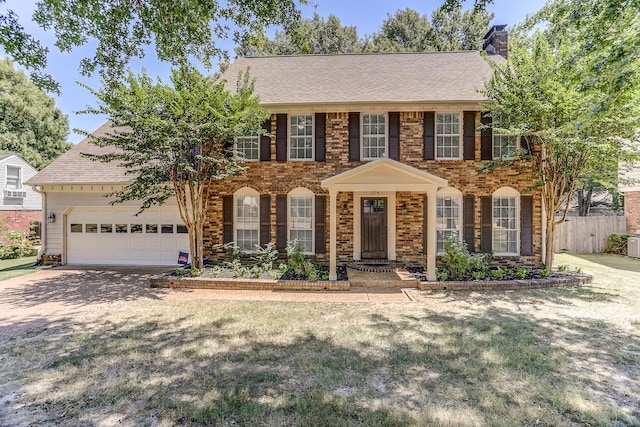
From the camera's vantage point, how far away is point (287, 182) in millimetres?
10414

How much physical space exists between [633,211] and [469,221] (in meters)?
10.2

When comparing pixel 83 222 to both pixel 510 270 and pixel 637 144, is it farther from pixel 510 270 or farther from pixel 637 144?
pixel 637 144

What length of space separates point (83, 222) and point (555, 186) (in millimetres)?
15294

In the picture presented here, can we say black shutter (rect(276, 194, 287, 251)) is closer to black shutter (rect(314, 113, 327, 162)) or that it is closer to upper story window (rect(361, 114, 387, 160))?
black shutter (rect(314, 113, 327, 162))

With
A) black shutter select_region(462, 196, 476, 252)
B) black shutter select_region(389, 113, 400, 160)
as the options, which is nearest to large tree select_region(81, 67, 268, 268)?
black shutter select_region(389, 113, 400, 160)

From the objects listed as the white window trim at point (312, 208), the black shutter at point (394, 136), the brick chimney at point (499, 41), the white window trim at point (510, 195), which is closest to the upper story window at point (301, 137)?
the white window trim at point (312, 208)

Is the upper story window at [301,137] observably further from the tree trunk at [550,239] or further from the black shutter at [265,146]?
the tree trunk at [550,239]

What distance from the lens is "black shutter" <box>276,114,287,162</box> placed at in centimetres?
1044

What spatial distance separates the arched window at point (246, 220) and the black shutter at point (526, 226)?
27.3 ft

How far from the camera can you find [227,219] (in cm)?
1053

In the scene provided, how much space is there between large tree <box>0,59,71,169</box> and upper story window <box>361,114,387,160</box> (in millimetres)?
28387

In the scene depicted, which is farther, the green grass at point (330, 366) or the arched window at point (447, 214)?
the arched window at point (447, 214)

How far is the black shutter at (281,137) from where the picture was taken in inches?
411

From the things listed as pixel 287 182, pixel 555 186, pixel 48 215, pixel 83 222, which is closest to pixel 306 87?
pixel 287 182
